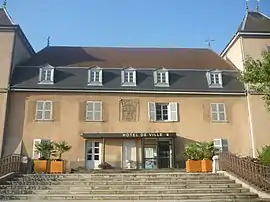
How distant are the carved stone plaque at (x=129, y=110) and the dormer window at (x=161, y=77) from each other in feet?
7.24

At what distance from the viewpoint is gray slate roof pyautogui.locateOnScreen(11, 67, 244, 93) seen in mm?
22219

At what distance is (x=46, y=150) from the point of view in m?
17.3

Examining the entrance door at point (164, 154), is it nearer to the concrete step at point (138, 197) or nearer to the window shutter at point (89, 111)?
the window shutter at point (89, 111)

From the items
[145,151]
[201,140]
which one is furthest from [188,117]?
[145,151]

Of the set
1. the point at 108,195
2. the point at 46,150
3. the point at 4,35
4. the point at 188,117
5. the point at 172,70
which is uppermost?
the point at 4,35

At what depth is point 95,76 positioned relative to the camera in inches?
902

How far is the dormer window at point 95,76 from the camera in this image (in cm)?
2262

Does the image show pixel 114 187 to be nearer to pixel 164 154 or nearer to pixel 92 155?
pixel 92 155

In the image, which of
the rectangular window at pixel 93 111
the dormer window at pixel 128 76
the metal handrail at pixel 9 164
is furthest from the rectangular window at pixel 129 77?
the metal handrail at pixel 9 164

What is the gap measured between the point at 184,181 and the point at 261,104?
11.5 m

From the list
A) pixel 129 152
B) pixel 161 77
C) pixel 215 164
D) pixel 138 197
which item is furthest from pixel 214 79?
pixel 138 197

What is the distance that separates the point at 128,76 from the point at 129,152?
5.45 meters

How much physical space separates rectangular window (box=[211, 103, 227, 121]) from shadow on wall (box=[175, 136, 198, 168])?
2.37 m

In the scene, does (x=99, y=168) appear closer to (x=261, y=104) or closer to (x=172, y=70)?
(x=172, y=70)
